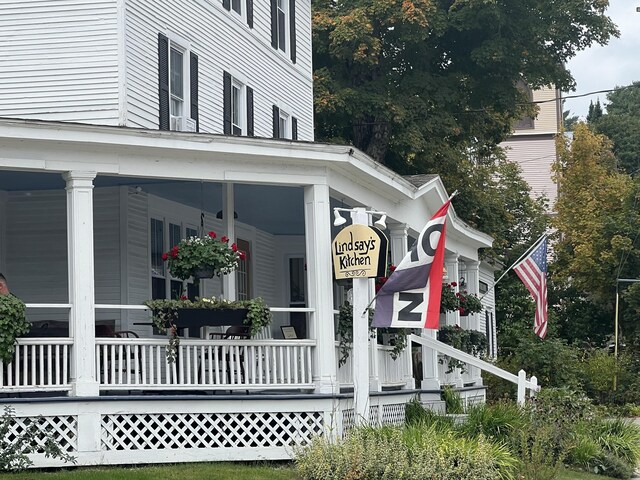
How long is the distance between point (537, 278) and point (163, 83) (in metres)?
11.2

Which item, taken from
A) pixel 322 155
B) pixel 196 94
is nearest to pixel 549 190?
pixel 196 94

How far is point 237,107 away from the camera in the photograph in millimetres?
22281

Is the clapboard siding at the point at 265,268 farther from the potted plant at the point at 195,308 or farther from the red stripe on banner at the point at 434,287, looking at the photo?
the red stripe on banner at the point at 434,287

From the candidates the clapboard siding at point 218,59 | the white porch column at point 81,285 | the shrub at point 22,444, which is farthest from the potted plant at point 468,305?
the shrub at point 22,444

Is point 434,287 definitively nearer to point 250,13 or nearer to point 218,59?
point 218,59

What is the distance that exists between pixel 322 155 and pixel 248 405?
136 inches

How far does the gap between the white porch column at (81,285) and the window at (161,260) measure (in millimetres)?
4260

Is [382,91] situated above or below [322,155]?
above

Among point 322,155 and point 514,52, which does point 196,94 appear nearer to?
point 322,155

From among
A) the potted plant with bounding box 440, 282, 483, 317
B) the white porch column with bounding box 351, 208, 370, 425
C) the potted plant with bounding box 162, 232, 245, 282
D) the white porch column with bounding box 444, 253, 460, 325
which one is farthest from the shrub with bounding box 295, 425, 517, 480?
the white porch column with bounding box 444, 253, 460, 325

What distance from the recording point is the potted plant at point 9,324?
538 inches

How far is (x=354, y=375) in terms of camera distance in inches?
609

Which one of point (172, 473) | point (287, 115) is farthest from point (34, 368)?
point (287, 115)

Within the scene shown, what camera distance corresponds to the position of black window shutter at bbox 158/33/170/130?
61.1 feet
